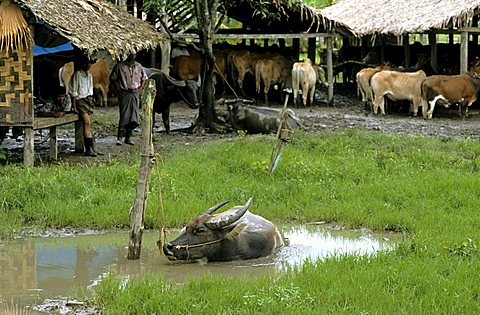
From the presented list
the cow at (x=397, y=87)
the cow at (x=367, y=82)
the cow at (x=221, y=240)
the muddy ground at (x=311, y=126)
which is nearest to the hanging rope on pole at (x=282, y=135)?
the cow at (x=221, y=240)

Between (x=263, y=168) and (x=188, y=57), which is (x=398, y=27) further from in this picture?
(x=263, y=168)

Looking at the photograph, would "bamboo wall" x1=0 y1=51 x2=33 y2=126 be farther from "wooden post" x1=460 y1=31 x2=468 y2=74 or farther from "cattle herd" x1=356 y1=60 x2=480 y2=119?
"wooden post" x1=460 y1=31 x2=468 y2=74

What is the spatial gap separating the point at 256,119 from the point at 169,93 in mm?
1733

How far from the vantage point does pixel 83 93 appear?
527 inches

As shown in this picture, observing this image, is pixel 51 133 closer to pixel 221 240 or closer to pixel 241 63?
pixel 221 240

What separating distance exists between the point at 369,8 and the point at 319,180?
47.8 ft

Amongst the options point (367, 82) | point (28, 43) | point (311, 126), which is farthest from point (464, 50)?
point (28, 43)

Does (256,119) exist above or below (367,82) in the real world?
below

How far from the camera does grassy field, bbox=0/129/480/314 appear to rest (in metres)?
6.43

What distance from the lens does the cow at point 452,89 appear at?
1931 centimetres

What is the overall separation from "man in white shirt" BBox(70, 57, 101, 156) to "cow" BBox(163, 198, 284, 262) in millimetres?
5688

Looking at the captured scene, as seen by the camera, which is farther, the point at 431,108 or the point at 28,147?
the point at 431,108

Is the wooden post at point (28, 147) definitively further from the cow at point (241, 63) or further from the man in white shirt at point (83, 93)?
the cow at point (241, 63)

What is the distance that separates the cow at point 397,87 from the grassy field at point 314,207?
5091 millimetres
